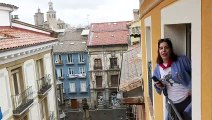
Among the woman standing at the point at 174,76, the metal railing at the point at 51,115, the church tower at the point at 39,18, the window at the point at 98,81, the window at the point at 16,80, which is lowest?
the window at the point at 98,81

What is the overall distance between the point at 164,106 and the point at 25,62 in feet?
31.7

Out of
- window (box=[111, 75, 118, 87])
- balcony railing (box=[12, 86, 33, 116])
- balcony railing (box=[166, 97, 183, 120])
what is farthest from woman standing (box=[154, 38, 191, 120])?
window (box=[111, 75, 118, 87])

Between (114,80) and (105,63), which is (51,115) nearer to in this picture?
(105,63)

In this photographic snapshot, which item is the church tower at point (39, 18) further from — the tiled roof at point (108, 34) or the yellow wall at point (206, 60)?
the yellow wall at point (206, 60)

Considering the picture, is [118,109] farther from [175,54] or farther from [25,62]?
[175,54]

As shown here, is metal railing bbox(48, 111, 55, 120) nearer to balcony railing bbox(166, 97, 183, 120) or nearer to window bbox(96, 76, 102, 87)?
balcony railing bbox(166, 97, 183, 120)

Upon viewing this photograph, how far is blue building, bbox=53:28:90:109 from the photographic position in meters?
32.5

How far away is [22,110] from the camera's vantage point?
37.3ft

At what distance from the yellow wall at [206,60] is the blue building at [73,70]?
98.9ft

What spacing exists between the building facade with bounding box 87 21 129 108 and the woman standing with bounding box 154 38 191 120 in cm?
2771

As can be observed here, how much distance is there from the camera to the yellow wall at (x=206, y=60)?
1779 millimetres

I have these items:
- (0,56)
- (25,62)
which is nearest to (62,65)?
(25,62)

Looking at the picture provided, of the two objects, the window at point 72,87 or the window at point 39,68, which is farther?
the window at point 72,87

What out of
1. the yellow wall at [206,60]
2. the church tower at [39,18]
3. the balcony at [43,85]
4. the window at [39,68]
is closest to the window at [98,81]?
the church tower at [39,18]
